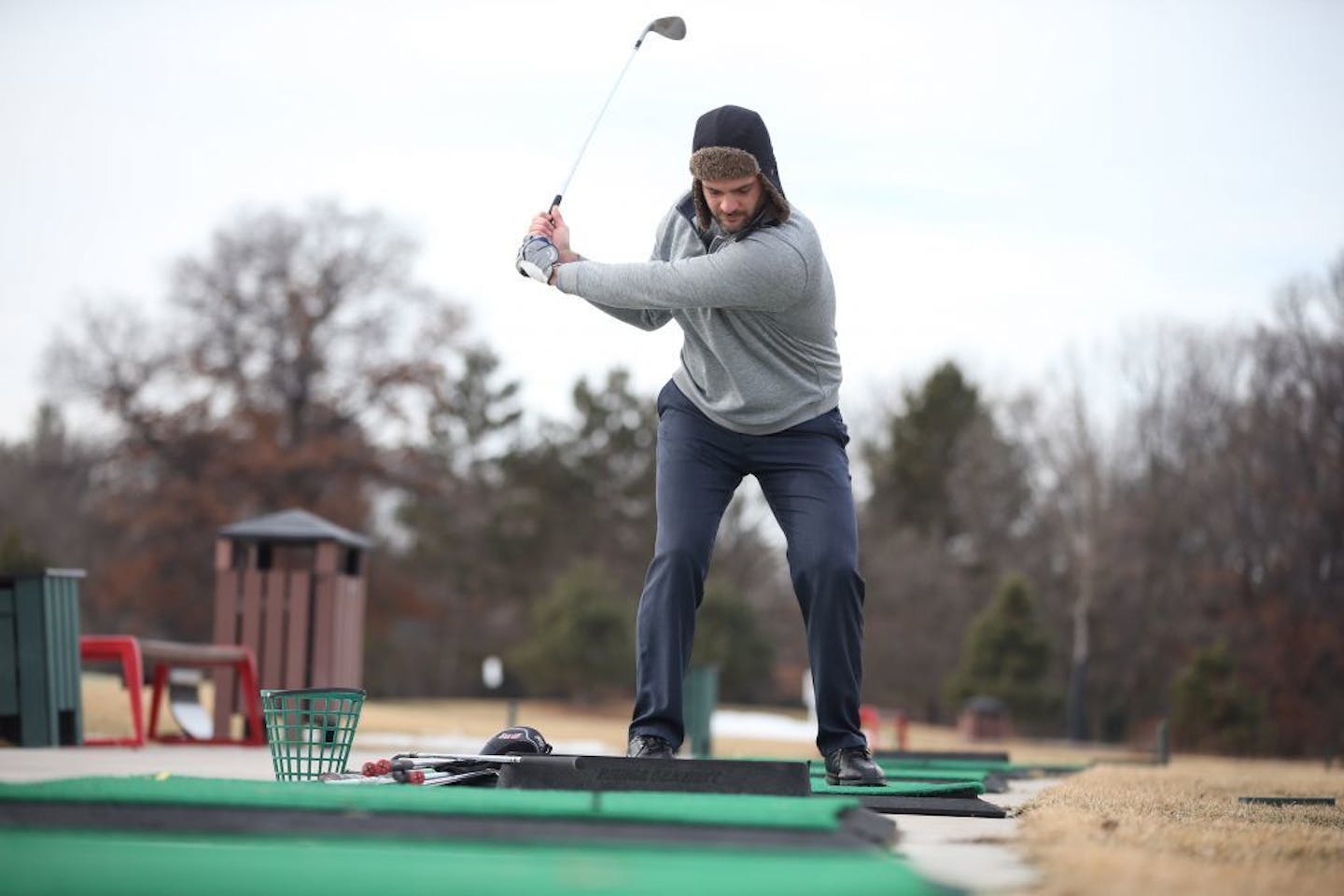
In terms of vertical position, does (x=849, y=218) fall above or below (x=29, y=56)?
below

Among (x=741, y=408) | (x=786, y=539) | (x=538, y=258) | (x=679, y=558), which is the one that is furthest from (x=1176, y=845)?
(x=538, y=258)

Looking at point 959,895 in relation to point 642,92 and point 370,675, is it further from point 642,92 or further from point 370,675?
point 370,675

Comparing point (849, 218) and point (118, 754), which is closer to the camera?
point (118, 754)

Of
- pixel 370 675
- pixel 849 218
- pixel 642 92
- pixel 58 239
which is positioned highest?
pixel 58 239

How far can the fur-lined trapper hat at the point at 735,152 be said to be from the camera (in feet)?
14.7

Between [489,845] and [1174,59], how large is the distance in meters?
21.2

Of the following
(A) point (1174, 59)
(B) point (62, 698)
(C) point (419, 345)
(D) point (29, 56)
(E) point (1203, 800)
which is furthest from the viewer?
(C) point (419, 345)

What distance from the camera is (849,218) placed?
24344 mm

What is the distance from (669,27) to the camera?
6.04 m

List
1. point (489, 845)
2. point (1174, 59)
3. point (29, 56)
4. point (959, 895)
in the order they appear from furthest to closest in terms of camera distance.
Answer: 1. point (29, 56)
2. point (1174, 59)
3. point (489, 845)
4. point (959, 895)

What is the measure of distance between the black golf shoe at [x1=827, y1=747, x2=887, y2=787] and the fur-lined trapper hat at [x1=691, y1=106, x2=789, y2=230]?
1.53m

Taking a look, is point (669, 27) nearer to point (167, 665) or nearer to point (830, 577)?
point (830, 577)

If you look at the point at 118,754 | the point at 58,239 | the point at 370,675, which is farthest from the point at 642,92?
the point at 370,675

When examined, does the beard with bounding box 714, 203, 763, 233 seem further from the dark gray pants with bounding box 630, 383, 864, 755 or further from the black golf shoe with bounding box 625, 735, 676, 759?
the black golf shoe with bounding box 625, 735, 676, 759
